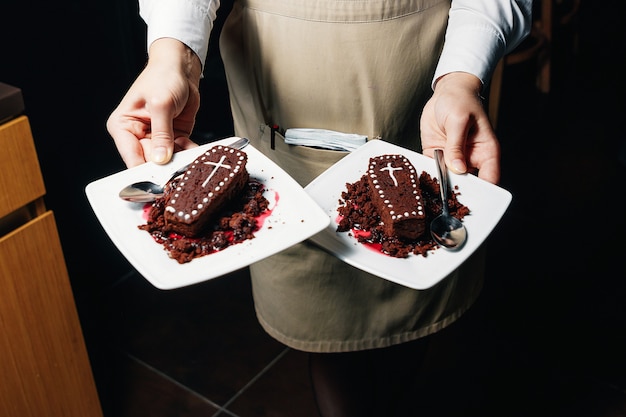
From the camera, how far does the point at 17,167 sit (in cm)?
134

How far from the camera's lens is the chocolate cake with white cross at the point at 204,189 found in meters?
1.12

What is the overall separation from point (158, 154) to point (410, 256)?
50 centimetres

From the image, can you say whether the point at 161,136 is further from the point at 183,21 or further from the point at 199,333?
the point at 199,333

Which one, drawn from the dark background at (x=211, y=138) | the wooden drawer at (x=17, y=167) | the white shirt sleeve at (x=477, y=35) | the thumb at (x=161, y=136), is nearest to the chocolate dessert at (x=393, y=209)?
the white shirt sleeve at (x=477, y=35)

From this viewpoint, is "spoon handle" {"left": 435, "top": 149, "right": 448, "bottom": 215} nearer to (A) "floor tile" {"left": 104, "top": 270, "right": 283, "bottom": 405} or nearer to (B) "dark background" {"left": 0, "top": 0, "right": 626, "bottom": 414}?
(B) "dark background" {"left": 0, "top": 0, "right": 626, "bottom": 414}

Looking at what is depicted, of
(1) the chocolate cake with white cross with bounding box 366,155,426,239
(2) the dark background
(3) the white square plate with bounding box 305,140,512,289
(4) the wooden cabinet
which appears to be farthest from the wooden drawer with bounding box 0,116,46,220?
(1) the chocolate cake with white cross with bounding box 366,155,426,239

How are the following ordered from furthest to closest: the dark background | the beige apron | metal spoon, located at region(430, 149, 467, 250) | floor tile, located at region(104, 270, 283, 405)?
floor tile, located at region(104, 270, 283, 405)
the dark background
the beige apron
metal spoon, located at region(430, 149, 467, 250)

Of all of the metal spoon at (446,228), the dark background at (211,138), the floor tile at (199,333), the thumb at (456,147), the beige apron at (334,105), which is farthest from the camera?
the floor tile at (199,333)

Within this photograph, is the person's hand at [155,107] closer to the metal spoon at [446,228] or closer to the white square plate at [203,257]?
the white square plate at [203,257]

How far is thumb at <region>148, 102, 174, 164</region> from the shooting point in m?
1.20

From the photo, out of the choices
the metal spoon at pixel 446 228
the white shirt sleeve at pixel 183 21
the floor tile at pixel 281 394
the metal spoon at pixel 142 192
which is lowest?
the floor tile at pixel 281 394

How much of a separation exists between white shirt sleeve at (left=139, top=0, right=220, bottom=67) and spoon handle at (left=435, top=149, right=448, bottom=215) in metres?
0.53

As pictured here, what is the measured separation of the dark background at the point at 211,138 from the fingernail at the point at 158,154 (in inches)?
14.5

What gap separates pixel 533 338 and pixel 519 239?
622 millimetres
